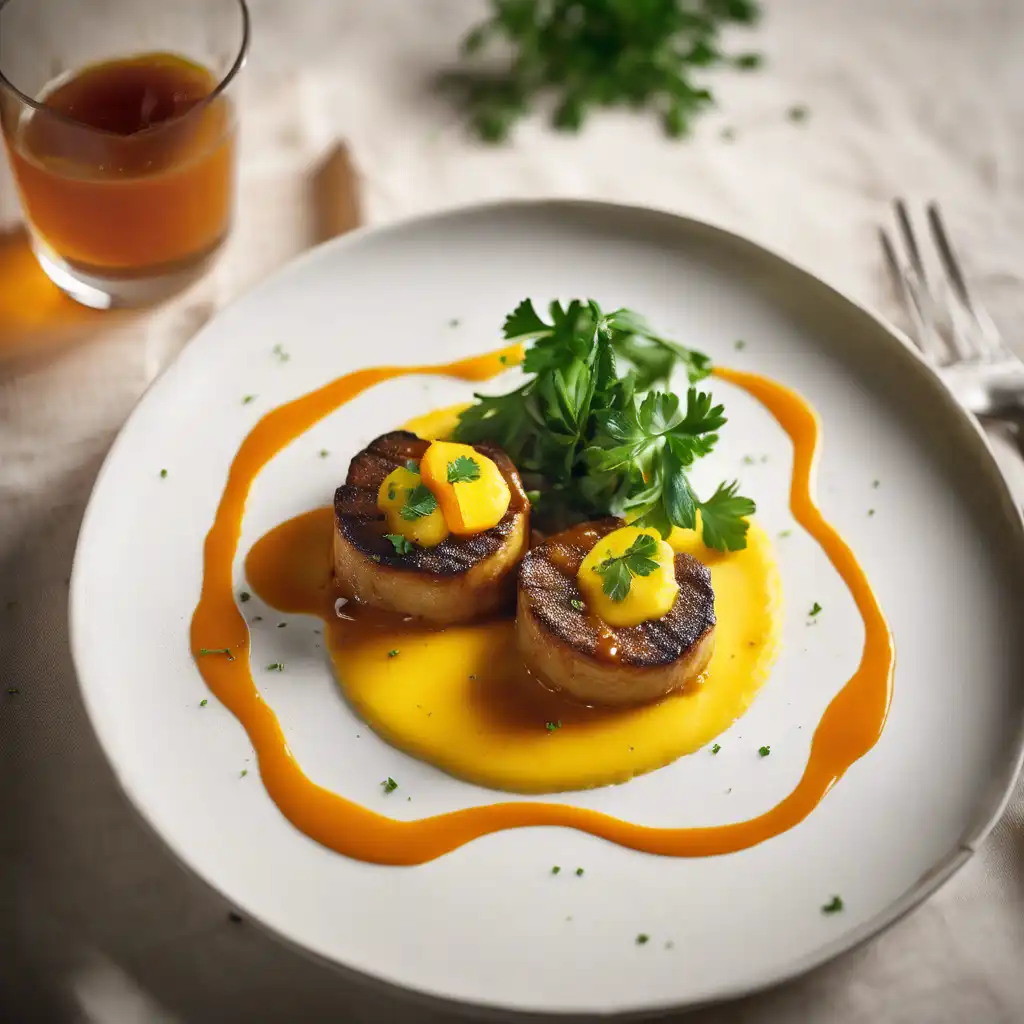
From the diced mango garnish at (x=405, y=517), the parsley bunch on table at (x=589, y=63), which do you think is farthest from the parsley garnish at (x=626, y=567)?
the parsley bunch on table at (x=589, y=63)

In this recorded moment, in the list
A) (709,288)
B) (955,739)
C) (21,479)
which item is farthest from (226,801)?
(709,288)

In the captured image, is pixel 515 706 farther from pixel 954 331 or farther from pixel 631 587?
pixel 954 331

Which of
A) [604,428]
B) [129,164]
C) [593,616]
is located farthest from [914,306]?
[129,164]

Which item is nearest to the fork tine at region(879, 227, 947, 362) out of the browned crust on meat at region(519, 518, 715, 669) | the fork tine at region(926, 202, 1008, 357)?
the fork tine at region(926, 202, 1008, 357)

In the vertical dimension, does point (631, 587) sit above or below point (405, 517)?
above

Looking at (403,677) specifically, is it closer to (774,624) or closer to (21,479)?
(774,624)

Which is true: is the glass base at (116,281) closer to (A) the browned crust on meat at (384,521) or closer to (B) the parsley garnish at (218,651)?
(A) the browned crust on meat at (384,521)
